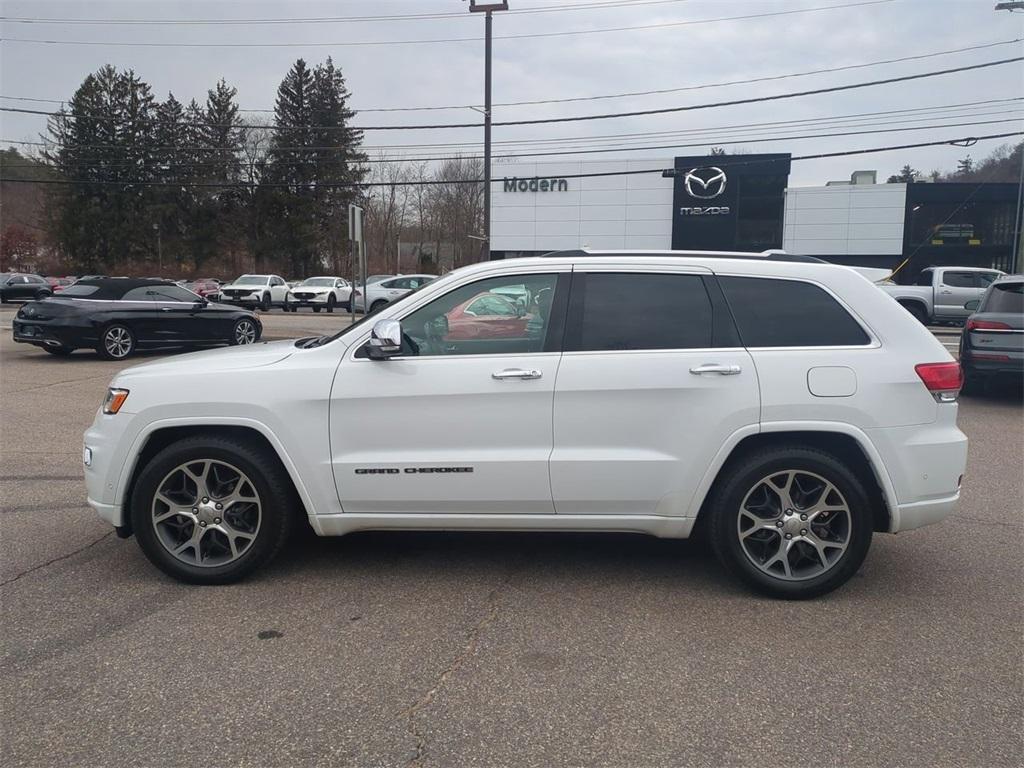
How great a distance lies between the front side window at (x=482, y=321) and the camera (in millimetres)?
4219


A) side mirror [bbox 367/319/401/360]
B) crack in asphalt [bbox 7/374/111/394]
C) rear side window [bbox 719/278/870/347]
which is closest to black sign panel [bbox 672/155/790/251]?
crack in asphalt [bbox 7/374/111/394]

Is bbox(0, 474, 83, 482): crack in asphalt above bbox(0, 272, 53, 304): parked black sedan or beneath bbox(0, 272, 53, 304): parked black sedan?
beneath

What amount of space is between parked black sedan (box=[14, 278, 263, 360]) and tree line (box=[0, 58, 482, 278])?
143 feet

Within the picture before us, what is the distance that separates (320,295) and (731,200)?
21331 millimetres

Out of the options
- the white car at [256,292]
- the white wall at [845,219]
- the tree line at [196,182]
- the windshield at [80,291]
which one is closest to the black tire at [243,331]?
the windshield at [80,291]

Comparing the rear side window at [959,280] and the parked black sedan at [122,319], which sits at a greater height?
the rear side window at [959,280]

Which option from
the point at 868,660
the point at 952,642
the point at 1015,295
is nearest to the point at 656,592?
the point at 868,660

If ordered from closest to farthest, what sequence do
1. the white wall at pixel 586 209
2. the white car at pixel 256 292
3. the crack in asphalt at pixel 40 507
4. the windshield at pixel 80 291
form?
the crack in asphalt at pixel 40 507
the windshield at pixel 80 291
the white car at pixel 256 292
the white wall at pixel 586 209

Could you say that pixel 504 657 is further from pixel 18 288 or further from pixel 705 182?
pixel 18 288

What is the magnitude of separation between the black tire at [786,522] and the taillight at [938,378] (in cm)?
59

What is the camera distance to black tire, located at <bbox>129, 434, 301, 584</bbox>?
414 centimetres

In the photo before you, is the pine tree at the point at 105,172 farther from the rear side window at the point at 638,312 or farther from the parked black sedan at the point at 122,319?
the rear side window at the point at 638,312

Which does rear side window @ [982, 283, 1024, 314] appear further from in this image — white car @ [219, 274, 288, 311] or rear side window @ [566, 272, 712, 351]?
white car @ [219, 274, 288, 311]

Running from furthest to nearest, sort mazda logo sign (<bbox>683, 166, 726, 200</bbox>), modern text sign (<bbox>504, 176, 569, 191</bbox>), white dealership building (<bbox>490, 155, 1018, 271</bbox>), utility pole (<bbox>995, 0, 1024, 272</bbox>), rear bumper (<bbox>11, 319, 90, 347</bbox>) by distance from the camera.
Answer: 1. modern text sign (<bbox>504, 176, 569, 191</bbox>)
2. mazda logo sign (<bbox>683, 166, 726, 200</bbox>)
3. white dealership building (<bbox>490, 155, 1018, 271</bbox>)
4. utility pole (<bbox>995, 0, 1024, 272</bbox>)
5. rear bumper (<bbox>11, 319, 90, 347</bbox>)
